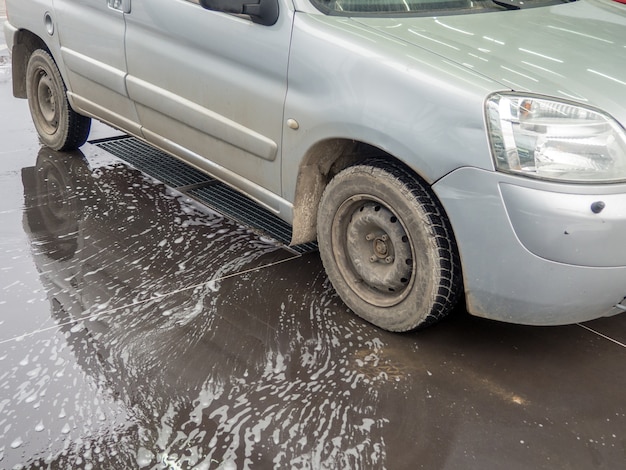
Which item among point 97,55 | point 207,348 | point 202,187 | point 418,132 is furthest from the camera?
point 202,187

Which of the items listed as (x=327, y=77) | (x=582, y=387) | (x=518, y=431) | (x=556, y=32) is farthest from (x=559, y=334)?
(x=327, y=77)

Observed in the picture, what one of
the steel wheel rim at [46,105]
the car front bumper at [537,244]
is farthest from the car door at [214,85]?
the steel wheel rim at [46,105]

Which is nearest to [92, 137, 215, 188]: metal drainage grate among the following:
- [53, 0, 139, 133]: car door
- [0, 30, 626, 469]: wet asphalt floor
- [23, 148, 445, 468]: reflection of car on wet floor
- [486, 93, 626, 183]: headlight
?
[23, 148, 445, 468]: reflection of car on wet floor

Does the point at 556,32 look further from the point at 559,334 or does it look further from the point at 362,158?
the point at 559,334

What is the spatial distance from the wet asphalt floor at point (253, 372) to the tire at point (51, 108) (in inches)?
48.9

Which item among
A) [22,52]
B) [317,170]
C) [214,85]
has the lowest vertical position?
[22,52]

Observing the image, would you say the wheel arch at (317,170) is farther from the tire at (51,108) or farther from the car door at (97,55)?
the tire at (51,108)

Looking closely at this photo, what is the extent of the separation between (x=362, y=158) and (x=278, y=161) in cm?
38

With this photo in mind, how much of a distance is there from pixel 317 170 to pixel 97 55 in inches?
68.5

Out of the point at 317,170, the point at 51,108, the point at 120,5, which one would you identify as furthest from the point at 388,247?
the point at 51,108

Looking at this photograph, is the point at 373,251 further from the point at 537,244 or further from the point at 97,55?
the point at 97,55

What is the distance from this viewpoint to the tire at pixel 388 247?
2701 millimetres

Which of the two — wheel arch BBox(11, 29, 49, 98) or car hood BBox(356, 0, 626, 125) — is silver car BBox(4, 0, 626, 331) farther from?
wheel arch BBox(11, 29, 49, 98)

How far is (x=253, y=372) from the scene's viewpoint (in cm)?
276
